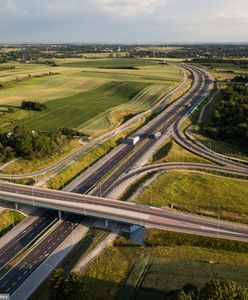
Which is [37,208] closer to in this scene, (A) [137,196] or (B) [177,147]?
(A) [137,196]

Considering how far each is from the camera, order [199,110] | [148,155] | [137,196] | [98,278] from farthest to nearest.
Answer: [199,110], [148,155], [137,196], [98,278]

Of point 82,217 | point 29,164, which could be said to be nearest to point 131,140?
point 29,164

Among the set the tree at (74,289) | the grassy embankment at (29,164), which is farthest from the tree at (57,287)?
the grassy embankment at (29,164)

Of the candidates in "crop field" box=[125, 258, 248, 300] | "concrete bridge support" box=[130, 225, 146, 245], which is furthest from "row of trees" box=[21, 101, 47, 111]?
"crop field" box=[125, 258, 248, 300]

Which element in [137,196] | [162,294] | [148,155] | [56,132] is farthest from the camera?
[56,132]

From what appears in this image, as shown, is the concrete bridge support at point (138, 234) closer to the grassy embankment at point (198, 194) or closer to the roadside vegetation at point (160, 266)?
the roadside vegetation at point (160, 266)

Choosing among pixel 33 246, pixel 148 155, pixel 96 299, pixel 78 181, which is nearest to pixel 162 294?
pixel 96 299

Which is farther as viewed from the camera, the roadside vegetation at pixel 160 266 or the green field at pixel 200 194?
the green field at pixel 200 194
